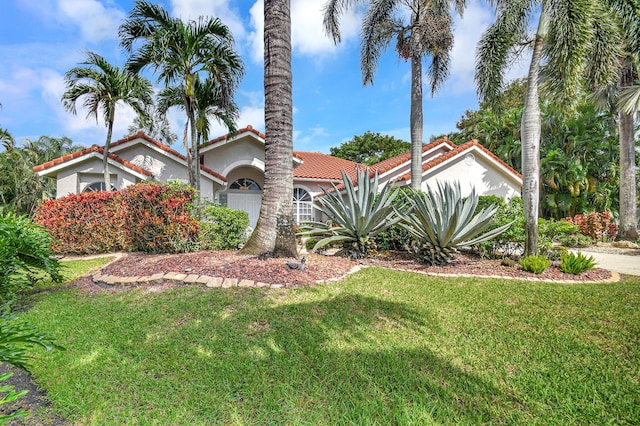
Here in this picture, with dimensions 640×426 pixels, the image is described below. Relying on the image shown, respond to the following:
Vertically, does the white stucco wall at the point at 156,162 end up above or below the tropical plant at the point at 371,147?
below

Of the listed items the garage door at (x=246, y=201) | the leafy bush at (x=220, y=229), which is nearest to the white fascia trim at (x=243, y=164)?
the garage door at (x=246, y=201)

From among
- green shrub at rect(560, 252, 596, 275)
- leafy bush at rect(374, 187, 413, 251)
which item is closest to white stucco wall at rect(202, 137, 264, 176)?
leafy bush at rect(374, 187, 413, 251)

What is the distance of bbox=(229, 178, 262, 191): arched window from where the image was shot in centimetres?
1848

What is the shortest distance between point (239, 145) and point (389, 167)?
8196 millimetres

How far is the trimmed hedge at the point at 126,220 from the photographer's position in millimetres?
8578

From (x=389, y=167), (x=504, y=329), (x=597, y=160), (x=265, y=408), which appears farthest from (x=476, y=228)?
(x=597, y=160)

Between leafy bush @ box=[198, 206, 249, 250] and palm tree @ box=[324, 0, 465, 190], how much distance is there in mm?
6604

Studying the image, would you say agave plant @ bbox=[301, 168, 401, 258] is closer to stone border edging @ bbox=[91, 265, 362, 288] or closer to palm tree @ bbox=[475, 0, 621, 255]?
stone border edging @ bbox=[91, 265, 362, 288]

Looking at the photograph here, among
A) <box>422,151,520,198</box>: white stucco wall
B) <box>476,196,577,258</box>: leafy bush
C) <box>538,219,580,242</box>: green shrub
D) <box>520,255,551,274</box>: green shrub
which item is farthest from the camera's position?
<box>422,151,520,198</box>: white stucco wall

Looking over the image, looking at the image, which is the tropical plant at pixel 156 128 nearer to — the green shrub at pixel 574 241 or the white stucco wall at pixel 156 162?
the white stucco wall at pixel 156 162

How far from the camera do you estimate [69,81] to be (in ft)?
45.0

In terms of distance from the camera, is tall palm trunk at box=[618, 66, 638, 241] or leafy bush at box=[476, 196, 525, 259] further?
tall palm trunk at box=[618, 66, 638, 241]

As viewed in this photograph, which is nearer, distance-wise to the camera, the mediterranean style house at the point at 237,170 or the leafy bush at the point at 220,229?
the leafy bush at the point at 220,229

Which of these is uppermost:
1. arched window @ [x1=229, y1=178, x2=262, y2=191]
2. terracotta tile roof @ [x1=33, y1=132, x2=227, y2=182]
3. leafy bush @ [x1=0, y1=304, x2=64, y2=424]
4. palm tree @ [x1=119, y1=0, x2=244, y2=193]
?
palm tree @ [x1=119, y1=0, x2=244, y2=193]
